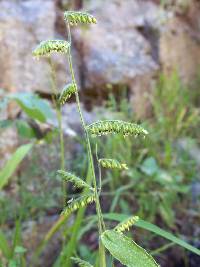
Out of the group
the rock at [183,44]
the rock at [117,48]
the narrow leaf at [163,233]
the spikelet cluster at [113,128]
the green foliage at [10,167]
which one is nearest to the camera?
the spikelet cluster at [113,128]

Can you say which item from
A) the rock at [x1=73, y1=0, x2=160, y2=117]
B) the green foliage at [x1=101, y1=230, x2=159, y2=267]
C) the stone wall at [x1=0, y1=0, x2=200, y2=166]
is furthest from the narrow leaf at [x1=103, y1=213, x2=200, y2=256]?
the rock at [x1=73, y1=0, x2=160, y2=117]

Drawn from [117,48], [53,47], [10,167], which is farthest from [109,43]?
[53,47]

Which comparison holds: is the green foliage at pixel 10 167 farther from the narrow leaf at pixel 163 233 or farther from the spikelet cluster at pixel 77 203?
the spikelet cluster at pixel 77 203

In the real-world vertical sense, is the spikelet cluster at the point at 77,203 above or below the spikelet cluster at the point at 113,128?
below

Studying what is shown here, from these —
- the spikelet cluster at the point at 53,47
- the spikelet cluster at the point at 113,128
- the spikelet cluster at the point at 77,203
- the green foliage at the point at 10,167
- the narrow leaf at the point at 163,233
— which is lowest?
the narrow leaf at the point at 163,233

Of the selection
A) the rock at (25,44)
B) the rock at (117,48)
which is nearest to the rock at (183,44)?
the rock at (117,48)

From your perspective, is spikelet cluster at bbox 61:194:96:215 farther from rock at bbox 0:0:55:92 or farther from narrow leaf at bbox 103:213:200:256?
rock at bbox 0:0:55:92

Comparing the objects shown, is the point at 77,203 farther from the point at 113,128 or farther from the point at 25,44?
the point at 25,44
